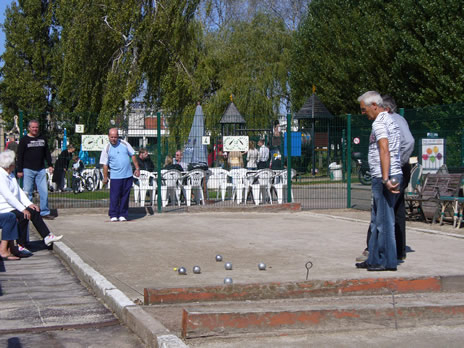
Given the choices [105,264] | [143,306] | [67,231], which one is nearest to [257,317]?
[143,306]

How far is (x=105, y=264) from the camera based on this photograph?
25.6 ft

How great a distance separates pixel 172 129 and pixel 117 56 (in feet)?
58.5

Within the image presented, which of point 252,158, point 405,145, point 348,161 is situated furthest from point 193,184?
point 405,145

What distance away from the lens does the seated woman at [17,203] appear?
335 inches

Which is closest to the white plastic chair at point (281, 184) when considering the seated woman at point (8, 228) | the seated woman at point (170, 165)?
the seated woman at point (170, 165)

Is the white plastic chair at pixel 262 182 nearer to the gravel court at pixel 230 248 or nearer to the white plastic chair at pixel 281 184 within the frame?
the white plastic chair at pixel 281 184

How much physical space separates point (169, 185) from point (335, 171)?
13.3 ft

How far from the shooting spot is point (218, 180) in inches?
624

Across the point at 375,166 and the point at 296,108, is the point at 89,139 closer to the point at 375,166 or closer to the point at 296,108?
the point at 375,166

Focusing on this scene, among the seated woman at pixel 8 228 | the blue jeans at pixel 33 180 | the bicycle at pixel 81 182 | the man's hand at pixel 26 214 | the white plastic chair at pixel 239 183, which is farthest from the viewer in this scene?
the bicycle at pixel 81 182

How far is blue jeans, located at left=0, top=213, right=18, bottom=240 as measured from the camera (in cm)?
836

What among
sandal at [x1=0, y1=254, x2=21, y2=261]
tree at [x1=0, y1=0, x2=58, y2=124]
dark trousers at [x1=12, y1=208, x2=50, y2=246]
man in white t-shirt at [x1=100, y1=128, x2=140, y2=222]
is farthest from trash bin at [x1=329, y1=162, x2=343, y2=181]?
tree at [x1=0, y1=0, x2=58, y2=124]

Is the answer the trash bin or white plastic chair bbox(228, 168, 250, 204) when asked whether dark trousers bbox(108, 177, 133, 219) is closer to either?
white plastic chair bbox(228, 168, 250, 204)

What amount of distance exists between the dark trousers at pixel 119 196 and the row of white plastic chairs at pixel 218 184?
2.33 meters
